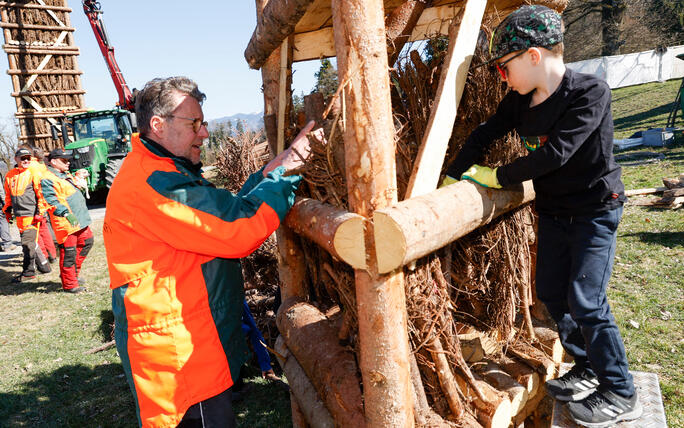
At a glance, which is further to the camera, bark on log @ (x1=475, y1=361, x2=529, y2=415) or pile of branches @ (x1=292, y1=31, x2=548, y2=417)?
bark on log @ (x1=475, y1=361, x2=529, y2=415)

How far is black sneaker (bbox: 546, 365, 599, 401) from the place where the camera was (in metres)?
2.34

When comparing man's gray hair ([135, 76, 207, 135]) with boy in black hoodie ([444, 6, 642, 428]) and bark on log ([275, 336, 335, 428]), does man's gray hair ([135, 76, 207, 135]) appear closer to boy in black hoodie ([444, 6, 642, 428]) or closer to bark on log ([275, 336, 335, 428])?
boy in black hoodie ([444, 6, 642, 428])

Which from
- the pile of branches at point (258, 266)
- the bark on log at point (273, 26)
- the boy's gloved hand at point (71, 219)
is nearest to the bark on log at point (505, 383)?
the bark on log at point (273, 26)

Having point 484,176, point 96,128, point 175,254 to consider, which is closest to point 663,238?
point 484,176

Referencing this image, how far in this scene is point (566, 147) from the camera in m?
1.91

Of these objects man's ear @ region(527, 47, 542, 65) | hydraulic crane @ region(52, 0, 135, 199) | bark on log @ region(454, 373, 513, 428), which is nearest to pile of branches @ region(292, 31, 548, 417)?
bark on log @ region(454, 373, 513, 428)

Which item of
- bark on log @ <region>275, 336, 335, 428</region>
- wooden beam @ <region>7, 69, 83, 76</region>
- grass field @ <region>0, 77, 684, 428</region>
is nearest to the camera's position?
bark on log @ <region>275, 336, 335, 428</region>

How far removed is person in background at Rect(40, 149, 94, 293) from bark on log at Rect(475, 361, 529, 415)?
731 cm

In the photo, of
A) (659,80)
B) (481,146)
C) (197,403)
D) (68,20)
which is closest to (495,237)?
(481,146)

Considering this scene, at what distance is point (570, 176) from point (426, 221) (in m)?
0.96

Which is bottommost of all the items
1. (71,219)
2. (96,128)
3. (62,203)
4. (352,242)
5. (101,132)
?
(71,219)

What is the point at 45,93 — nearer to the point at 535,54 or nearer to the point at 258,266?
the point at 258,266

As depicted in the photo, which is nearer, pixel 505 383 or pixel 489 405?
pixel 489 405

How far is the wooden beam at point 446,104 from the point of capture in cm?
191
